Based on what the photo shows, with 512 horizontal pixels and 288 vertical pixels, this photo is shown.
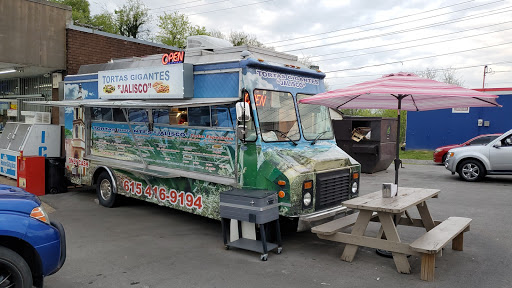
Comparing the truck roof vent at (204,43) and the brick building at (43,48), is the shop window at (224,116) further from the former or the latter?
the brick building at (43,48)

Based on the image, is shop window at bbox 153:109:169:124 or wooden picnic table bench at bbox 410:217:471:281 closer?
wooden picnic table bench at bbox 410:217:471:281

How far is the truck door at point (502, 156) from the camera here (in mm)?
12062

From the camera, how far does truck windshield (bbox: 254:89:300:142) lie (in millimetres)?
6145

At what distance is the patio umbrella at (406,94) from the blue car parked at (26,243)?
352 cm

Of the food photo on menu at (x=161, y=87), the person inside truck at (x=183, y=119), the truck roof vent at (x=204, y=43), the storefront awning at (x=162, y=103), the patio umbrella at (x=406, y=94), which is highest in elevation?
the truck roof vent at (x=204, y=43)

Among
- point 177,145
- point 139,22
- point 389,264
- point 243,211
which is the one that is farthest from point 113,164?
point 139,22

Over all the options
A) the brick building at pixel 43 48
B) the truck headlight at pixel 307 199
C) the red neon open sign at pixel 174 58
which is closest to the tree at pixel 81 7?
the brick building at pixel 43 48

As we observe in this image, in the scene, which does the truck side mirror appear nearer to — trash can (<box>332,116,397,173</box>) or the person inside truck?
the person inside truck

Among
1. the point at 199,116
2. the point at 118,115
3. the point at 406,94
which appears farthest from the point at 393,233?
the point at 118,115

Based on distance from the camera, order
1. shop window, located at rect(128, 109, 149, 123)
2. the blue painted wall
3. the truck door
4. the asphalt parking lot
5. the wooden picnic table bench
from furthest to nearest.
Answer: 1. the blue painted wall
2. the truck door
3. shop window, located at rect(128, 109, 149, 123)
4. the asphalt parking lot
5. the wooden picnic table bench

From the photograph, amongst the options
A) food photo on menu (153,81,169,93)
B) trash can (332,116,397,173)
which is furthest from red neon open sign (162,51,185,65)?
trash can (332,116,397,173)

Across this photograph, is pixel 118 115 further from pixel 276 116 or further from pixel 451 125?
pixel 451 125

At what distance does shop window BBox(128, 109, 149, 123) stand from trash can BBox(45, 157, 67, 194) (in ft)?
10.4

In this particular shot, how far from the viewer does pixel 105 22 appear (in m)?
43.4
